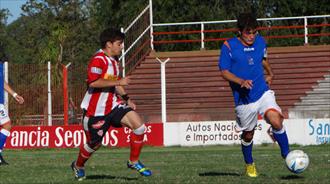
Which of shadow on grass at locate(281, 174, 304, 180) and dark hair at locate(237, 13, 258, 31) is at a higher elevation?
dark hair at locate(237, 13, 258, 31)

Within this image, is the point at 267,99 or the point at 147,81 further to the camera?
the point at 147,81

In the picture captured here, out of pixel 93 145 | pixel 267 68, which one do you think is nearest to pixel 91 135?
pixel 93 145

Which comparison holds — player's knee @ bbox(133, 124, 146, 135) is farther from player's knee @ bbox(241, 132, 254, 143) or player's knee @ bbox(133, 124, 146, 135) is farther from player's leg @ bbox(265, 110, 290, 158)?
player's leg @ bbox(265, 110, 290, 158)

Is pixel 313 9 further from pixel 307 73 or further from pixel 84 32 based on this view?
pixel 84 32

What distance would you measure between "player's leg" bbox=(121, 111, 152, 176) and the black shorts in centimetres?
8

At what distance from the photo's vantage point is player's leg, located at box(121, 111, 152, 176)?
39.8 ft

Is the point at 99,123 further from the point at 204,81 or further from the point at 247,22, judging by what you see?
the point at 204,81

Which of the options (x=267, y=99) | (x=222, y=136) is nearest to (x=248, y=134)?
(x=267, y=99)

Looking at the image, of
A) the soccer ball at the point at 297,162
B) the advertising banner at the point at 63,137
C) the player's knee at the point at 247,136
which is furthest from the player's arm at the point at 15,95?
the advertising banner at the point at 63,137

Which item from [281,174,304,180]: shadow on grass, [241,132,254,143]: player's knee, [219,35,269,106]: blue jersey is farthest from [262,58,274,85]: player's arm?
[281,174,304,180]: shadow on grass

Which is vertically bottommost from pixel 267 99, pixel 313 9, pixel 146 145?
pixel 146 145

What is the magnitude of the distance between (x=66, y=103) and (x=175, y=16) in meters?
19.3

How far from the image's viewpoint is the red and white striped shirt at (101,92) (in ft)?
39.4

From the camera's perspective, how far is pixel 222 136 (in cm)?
2741
